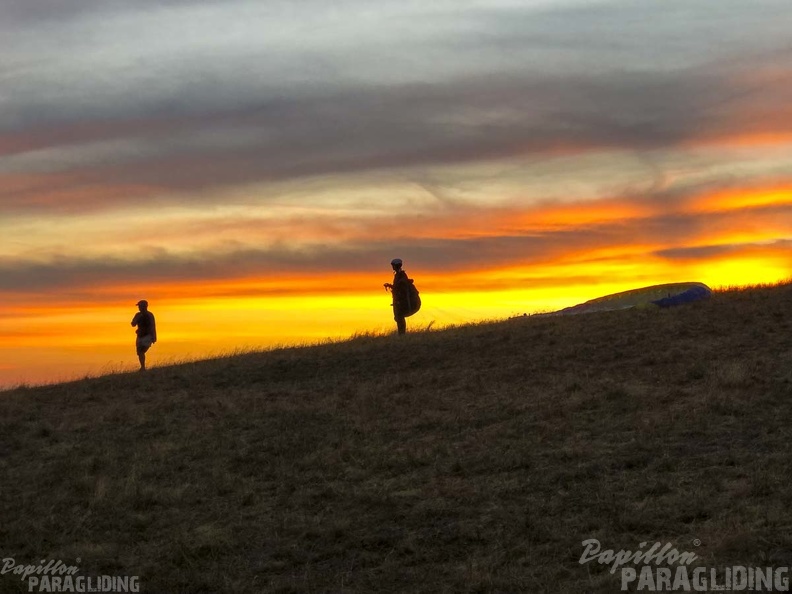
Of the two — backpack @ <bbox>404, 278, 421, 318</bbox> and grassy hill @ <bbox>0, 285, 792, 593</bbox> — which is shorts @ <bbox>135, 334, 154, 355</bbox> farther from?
backpack @ <bbox>404, 278, 421, 318</bbox>

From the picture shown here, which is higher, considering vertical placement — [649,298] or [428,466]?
[649,298]

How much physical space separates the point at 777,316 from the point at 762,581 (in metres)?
16.9

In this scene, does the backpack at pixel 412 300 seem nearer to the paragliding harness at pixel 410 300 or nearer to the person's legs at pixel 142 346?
the paragliding harness at pixel 410 300

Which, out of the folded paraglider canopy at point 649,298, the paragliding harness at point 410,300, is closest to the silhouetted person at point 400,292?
the paragliding harness at point 410,300

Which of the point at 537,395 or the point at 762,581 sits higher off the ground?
the point at 537,395

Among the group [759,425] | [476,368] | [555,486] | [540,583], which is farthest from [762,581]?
[476,368]

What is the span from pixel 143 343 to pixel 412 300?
8.49m

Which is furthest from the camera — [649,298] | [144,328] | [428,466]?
[649,298]

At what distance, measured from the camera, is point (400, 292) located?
3003 cm

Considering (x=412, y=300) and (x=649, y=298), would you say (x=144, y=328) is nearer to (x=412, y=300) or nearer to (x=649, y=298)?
(x=412, y=300)

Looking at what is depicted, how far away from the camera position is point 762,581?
9320 millimetres

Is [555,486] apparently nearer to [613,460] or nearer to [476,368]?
[613,460]

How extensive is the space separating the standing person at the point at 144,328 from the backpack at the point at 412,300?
7.95 metres

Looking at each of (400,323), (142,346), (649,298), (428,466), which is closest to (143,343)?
(142,346)
